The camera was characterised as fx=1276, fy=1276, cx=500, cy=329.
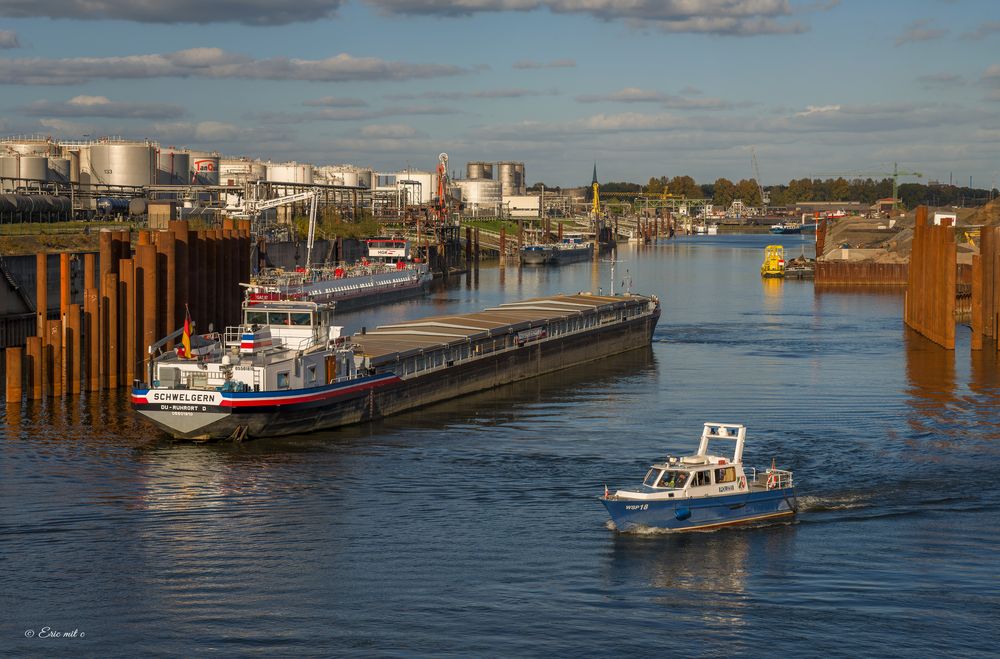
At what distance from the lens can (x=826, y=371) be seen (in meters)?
77.9

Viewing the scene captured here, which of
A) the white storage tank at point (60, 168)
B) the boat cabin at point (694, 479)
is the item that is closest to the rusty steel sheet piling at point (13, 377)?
the boat cabin at point (694, 479)

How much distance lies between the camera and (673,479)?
1561 inches

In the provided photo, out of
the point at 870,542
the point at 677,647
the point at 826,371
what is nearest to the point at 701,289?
the point at 826,371

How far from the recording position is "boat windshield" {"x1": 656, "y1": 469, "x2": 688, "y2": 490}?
39.5m

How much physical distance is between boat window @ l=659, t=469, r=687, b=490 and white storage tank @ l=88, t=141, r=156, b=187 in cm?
14021

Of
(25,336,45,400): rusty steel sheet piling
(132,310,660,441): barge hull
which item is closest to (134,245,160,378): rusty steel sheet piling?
(25,336,45,400): rusty steel sheet piling

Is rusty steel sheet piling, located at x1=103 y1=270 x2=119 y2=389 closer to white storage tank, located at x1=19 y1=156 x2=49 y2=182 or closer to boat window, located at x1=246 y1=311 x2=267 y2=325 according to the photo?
boat window, located at x1=246 y1=311 x2=267 y2=325

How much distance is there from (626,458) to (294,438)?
14.2 metres

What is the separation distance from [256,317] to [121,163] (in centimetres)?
11790

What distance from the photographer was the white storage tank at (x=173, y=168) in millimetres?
185750

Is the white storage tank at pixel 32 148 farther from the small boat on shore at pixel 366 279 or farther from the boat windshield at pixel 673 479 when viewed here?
the boat windshield at pixel 673 479

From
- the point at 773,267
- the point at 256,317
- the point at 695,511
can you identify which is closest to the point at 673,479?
the point at 695,511

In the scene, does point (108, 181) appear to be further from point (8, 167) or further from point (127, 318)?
point (127, 318)

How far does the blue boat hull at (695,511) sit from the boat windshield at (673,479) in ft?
2.07
